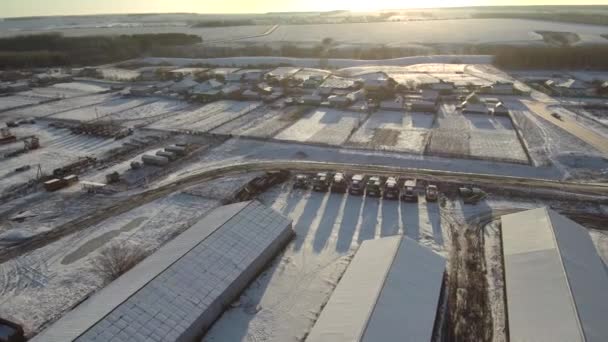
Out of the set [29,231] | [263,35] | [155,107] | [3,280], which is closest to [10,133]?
[155,107]

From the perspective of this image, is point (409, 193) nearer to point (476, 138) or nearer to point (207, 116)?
point (476, 138)

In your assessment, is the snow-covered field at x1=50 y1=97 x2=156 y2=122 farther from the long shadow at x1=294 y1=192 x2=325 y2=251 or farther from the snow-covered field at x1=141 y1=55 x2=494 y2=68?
the long shadow at x1=294 y1=192 x2=325 y2=251

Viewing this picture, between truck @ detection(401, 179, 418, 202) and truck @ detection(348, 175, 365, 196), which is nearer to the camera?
truck @ detection(401, 179, 418, 202)

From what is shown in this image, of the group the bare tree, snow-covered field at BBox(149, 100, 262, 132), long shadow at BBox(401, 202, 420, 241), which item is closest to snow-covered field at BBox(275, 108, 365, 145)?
snow-covered field at BBox(149, 100, 262, 132)

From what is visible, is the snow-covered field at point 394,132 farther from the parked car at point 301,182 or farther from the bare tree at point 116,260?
the bare tree at point 116,260

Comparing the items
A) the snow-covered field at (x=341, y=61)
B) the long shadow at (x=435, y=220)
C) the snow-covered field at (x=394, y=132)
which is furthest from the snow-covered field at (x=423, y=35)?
the long shadow at (x=435, y=220)

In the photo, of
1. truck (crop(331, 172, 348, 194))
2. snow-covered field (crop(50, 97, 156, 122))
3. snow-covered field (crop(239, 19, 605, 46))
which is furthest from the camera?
snow-covered field (crop(239, 19, 605, 46))
